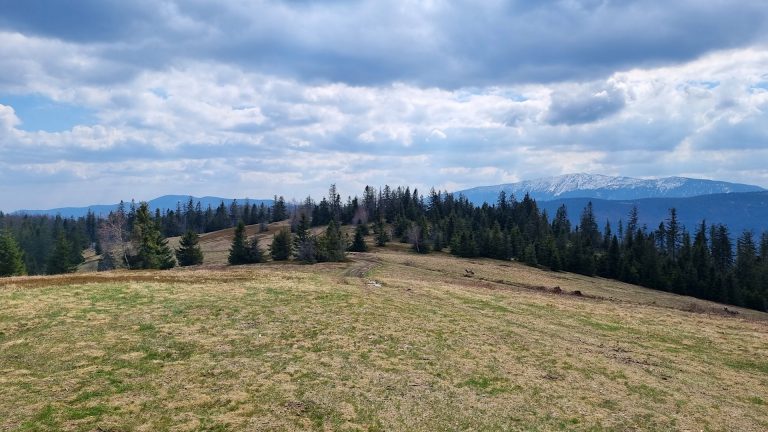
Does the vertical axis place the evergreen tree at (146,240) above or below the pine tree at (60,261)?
above

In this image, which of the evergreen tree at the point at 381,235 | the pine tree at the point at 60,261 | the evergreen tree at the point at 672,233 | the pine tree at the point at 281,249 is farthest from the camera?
the evergreen tree at the point at 672,233

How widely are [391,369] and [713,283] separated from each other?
111 m

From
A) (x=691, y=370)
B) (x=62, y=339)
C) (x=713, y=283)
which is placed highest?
(x=62, y=339)

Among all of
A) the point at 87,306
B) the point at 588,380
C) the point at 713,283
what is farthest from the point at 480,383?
the point at 713,283

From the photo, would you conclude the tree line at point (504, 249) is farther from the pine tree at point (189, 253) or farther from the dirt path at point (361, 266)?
the dirt path at point (361, 266)

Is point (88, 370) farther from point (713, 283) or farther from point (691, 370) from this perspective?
point (713, 283)

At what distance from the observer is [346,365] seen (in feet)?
72.2

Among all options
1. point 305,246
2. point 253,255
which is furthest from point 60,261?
point 305,246

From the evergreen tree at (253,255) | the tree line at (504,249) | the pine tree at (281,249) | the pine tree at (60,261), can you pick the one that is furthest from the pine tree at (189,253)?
the pine tree at (60,261)

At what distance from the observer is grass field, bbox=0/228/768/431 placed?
1686 cm

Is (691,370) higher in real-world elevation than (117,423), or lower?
lower

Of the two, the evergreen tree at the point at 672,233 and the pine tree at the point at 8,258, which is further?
the evergreen tree at the point at 672,233

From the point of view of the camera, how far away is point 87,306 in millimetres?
30094

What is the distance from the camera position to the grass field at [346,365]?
664 inches
